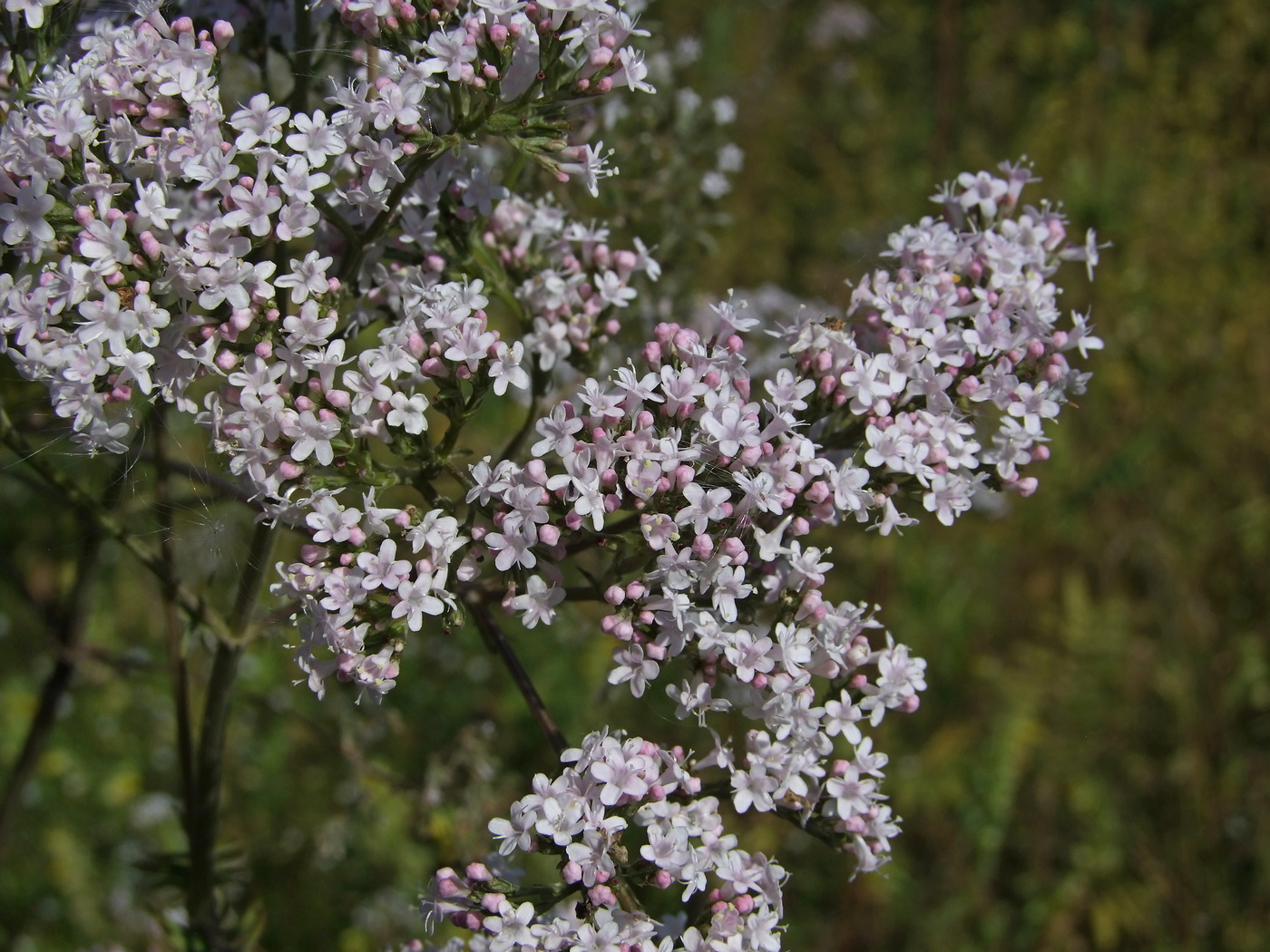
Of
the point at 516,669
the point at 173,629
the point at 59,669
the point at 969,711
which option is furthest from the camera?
the point at 969,711

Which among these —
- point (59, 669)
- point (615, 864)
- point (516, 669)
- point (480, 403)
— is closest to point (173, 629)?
point (59, 669)

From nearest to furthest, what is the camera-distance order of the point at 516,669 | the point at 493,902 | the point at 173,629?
1. the point at 493,902
2. the point at 516,669
3. the point at 173,629

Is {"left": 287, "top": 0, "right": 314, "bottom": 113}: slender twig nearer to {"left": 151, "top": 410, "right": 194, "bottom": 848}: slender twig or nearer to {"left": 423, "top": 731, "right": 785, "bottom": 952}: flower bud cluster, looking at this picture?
{"left": 151, "top": 410, "right": 194, "bottom": 848}: slender twig

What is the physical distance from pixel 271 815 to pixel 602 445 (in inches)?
181

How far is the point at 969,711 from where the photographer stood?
645cm

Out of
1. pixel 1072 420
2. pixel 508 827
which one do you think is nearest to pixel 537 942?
pixel 508 827

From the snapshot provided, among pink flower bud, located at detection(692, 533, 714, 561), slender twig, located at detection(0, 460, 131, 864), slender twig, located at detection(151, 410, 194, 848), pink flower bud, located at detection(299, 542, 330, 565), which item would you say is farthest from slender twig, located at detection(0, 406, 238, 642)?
pink flower bud, located at detection(692, 533, 714, 561)

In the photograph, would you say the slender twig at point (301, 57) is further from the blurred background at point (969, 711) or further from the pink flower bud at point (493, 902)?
the pink flower bud at point (493, 902)

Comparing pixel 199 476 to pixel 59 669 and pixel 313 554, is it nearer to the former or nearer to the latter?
pixel 313 554

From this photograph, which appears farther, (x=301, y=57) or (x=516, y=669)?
(x=301, y=57)

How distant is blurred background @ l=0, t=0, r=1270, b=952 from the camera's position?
538 cm

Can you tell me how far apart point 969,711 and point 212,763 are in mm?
4960

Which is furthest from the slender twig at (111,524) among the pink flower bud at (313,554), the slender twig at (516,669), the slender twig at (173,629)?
the slender twig at (516,669)

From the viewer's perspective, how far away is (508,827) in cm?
246
